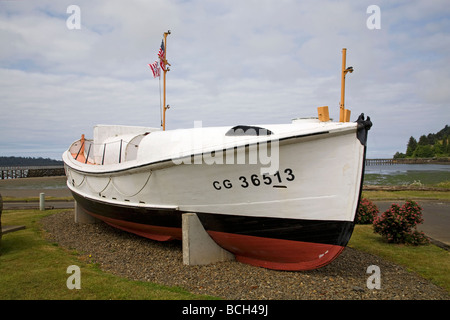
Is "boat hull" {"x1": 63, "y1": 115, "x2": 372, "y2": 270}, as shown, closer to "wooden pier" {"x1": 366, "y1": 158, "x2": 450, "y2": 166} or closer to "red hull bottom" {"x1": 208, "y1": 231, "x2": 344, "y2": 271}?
"red hull bottom" {"x1": 208, "y1": 231, "x2": 344, "y2": 271}

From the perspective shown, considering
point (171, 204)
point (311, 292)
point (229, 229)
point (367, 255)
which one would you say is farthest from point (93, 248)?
point (367, 255)

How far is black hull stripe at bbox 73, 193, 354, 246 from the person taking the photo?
5512mm

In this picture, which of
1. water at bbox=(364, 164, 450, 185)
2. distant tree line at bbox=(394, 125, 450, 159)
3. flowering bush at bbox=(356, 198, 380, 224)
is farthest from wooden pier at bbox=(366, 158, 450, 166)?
flowering bush at bbox=(356, 198, 380, 224)

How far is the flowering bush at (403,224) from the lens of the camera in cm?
835

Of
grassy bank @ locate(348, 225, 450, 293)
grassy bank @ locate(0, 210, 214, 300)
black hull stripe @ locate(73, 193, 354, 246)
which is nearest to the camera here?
grassy bank @ locate(0, 210, 214, 300)

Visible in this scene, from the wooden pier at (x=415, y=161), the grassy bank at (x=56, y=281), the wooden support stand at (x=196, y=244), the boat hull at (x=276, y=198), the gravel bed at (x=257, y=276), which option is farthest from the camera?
the wooden pier at (x=415, y=161)

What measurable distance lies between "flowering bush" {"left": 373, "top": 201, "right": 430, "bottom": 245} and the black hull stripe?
394 cm

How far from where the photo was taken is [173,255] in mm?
7375

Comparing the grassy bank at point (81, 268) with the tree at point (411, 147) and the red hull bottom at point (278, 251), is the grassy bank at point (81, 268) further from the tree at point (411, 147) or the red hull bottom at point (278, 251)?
the tree at point (411, 147)

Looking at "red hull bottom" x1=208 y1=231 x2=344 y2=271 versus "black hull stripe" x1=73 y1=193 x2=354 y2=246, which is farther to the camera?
"red hull bottom" x1=208 y1=231 x2=344 y2=271

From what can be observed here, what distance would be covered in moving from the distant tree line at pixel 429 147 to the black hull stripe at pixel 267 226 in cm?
16729

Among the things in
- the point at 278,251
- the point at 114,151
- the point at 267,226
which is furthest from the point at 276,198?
the point at 114,151

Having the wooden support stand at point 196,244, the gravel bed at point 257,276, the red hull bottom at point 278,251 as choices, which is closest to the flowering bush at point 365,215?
the gravel bed at point 257,276
